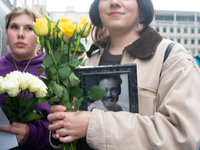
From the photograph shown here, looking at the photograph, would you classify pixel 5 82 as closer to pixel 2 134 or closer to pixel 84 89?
pixel 2 134

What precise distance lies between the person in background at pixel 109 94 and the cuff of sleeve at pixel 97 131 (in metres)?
0.09

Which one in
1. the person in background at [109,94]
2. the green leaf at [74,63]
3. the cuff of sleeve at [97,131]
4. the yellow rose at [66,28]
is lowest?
the cuff of sleeve at [97,131]

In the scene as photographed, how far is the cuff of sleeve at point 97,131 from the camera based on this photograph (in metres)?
0.99

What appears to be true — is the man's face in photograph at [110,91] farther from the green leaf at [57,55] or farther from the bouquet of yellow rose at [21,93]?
the bouquet of yellow rose at [21,93]

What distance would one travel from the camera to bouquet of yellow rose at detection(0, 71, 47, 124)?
1271 mm

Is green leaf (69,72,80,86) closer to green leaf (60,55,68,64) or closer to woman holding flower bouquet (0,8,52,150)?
green leaf (60,55,68,64)

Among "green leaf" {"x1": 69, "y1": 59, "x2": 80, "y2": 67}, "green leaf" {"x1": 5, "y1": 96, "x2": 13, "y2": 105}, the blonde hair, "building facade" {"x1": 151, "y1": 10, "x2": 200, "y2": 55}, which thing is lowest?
"building facade" {"x1": 151, "y1": 10, "x2": 200, "y2": 55}

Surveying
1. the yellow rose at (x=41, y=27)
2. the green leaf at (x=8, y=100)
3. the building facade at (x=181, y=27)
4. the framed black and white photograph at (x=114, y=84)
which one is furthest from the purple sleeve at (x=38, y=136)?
the building facade at (x=181, y=27)

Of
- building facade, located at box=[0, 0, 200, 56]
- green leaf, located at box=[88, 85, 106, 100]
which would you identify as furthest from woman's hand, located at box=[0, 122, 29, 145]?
building facade, located at box=[0, 0, 200, 56]

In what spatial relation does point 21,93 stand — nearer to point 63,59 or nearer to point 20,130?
point 20,130

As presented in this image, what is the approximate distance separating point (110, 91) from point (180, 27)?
48.9 metres

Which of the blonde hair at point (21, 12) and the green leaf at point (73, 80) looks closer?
the green leaf at point (73, 80)

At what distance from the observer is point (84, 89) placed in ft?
3.59

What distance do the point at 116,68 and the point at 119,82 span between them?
0.08 meters
